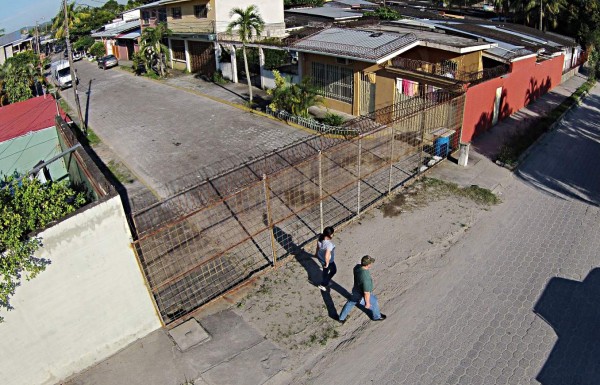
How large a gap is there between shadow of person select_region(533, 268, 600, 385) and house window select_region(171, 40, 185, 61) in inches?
1226

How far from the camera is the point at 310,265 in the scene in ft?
32.2

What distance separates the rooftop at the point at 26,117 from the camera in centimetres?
1447

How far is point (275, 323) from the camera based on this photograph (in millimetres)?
8188

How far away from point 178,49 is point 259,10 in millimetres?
8104

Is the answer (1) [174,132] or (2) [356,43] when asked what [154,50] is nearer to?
(1) [174,132]

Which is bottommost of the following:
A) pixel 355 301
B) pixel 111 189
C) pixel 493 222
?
pixel 493 222

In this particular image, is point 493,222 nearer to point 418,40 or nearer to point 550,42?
point 418,40

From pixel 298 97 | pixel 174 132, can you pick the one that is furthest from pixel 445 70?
pixel 174 132

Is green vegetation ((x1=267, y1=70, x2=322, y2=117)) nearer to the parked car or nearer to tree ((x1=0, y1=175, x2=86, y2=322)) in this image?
tree ((x1=0, y1=175, x2=86, y2=322))

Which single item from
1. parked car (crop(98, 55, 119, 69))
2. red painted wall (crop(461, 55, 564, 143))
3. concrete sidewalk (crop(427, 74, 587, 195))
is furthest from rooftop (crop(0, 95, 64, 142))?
parked car (crop(98, 55, 119, 69))

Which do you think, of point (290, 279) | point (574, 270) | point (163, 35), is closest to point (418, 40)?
point (574, 270)

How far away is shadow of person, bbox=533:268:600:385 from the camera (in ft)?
22.7

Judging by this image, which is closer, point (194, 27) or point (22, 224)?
point (22, 224)

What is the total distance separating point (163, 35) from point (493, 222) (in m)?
29.4
